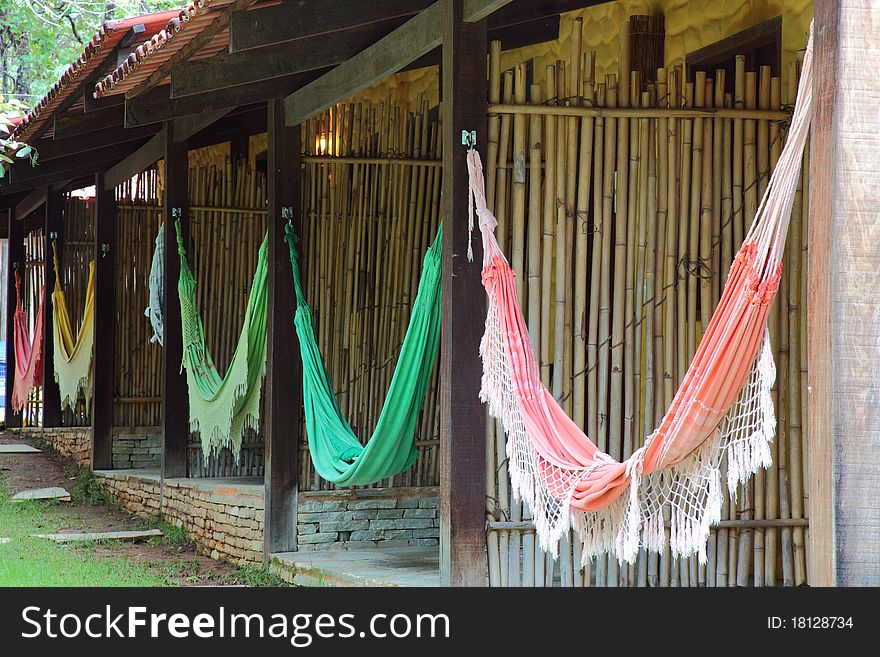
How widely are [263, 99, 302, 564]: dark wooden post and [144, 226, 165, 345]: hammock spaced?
1.95 metres

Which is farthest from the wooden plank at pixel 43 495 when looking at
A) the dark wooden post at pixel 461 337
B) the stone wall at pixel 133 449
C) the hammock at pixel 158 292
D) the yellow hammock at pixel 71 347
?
the dark wooden post at pixel 461 337

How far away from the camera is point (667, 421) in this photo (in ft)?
9.95

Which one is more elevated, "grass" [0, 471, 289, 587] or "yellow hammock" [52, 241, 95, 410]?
"yellow hammock" [52, 241, 95, 410]

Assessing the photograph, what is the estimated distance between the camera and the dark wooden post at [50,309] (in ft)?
32.6

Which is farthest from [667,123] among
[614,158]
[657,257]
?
[657,257]

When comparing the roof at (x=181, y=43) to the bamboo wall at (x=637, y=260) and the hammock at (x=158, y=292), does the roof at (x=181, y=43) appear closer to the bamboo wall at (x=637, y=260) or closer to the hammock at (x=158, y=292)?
the bamboo wall at (x=637, y=260)

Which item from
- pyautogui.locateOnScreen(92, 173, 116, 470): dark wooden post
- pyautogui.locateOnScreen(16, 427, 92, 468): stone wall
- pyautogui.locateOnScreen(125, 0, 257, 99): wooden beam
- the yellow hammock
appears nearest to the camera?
pyautogui.locateOnScreen(125, 0, 257, 99): wooden beam

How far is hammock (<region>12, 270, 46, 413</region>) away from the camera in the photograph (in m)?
10.2

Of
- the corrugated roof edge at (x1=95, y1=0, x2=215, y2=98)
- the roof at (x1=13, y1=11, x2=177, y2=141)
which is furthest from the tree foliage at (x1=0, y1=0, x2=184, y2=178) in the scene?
the corrugated roof edge at (x1=95, y1=0, x2=215, y2=98)

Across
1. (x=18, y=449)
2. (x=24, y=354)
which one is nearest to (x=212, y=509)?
(x=18, y=449)

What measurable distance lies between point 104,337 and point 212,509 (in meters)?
2.36

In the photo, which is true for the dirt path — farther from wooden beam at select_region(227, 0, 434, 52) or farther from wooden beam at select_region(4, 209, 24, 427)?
wooden beam at select_region(227, 0, 434, 52)

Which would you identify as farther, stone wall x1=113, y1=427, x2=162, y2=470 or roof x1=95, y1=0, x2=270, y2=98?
stone wall x1=113, y1=427, x2=162, y2=470

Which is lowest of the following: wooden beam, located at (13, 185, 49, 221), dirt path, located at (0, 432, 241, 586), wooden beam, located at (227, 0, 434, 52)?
dirt path, located at (0, 432, 241, 586)
